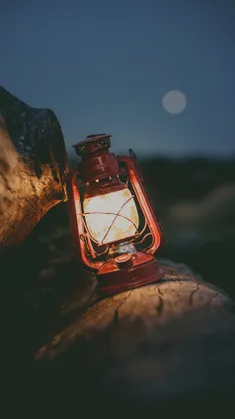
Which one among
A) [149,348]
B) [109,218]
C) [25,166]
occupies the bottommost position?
[149,348]

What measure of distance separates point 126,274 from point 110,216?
0.77 ft

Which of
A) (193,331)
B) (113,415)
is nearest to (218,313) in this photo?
(193,331)

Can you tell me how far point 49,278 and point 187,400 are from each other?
119 cm

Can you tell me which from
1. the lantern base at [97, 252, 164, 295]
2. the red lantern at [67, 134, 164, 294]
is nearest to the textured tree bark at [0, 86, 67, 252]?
the red lantern at [67, 134, 164, 294]

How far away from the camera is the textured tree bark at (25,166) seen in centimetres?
152

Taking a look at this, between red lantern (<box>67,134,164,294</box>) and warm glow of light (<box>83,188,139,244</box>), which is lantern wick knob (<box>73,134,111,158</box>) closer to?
red lantern (<box>67,134,164,294</box>)

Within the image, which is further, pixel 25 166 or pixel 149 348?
pixel 25 166

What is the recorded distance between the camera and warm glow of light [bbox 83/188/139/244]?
1643 mm

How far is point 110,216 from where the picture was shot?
1.64 metres

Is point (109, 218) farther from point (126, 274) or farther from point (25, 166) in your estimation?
point (25, 166)

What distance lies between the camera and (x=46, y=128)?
173 cm

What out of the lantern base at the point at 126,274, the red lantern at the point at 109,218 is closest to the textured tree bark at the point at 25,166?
the red lantern at the point at 109,218

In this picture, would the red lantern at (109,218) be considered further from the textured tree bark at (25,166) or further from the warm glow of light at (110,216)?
the textured tree bark at (25,166)

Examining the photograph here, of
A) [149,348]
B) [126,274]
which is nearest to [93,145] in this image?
[126,274]
